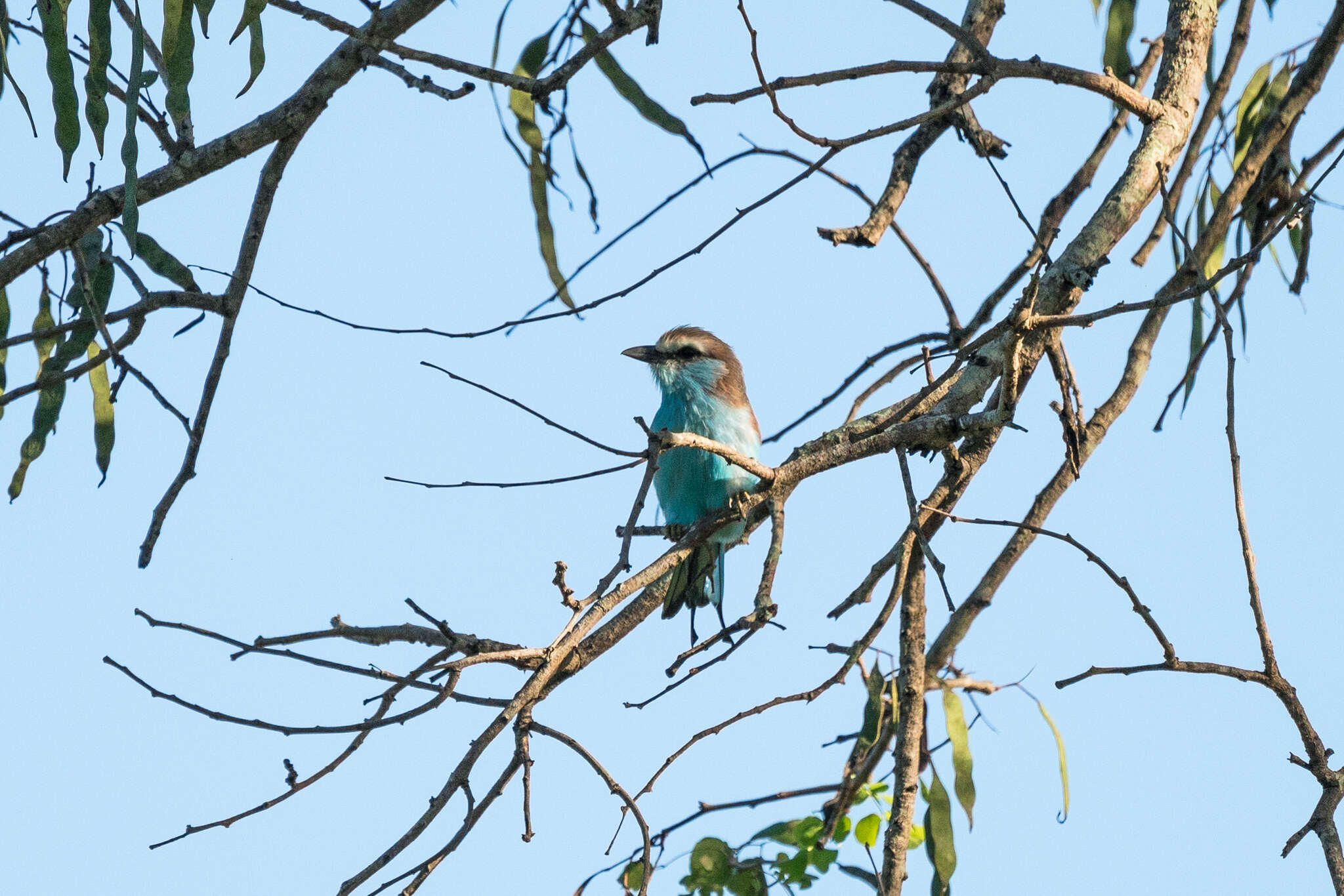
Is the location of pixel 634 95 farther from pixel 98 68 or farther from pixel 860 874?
pixel 860 874

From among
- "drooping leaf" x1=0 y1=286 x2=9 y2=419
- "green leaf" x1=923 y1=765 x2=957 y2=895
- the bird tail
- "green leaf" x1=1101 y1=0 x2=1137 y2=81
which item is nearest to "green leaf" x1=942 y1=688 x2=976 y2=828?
"green leaf" x1=923 y1=765 x2=957 y2=895

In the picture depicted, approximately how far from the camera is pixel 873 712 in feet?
11.3

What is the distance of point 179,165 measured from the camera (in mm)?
3010

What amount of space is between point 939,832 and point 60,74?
2.62 m

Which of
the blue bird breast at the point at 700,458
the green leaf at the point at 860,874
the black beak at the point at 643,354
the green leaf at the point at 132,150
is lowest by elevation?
the green leaf at the point at 860,874

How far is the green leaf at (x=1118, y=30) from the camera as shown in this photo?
425 cm

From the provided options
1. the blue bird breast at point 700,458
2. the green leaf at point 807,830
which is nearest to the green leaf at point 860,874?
the green leaf at point 807,830

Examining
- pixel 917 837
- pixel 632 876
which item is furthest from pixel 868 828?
pixel 632 876

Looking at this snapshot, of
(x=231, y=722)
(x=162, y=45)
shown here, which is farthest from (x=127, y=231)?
(x=231, y=722)

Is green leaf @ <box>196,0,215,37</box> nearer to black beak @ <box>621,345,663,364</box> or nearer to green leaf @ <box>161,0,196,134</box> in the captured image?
green leaf @ <box>161,0,196,134</box>

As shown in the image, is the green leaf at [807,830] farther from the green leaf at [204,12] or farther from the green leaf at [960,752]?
the green leaf at [204,12]

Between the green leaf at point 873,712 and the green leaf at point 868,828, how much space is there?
0.19 meters

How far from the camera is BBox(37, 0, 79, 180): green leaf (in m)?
3.05

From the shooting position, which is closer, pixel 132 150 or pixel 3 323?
pixel 132 150
